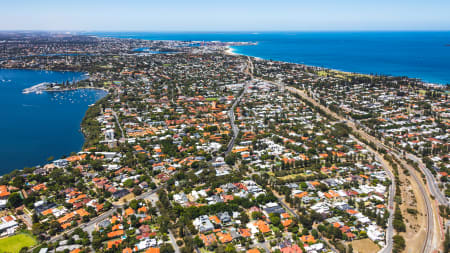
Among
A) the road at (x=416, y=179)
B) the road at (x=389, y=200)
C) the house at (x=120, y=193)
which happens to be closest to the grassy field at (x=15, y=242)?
the house at (x=120, y=193)

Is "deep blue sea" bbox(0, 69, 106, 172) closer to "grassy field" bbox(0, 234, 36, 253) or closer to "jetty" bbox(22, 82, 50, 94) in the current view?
"jetty" bbox(22, 82, 50, 94)

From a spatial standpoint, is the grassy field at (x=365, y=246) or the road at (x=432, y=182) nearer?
the grassy field at (x=365, y=246)

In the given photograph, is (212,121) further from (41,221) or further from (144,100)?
(41,221)

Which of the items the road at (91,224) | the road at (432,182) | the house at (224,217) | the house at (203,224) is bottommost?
the road at (91,224)

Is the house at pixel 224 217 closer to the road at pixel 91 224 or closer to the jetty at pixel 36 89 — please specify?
the road at pixel 91 224

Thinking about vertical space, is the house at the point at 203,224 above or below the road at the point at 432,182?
below

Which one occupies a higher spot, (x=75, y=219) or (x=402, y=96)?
(x=402, y=96)

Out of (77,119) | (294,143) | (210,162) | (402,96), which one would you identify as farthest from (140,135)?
(402,96)
